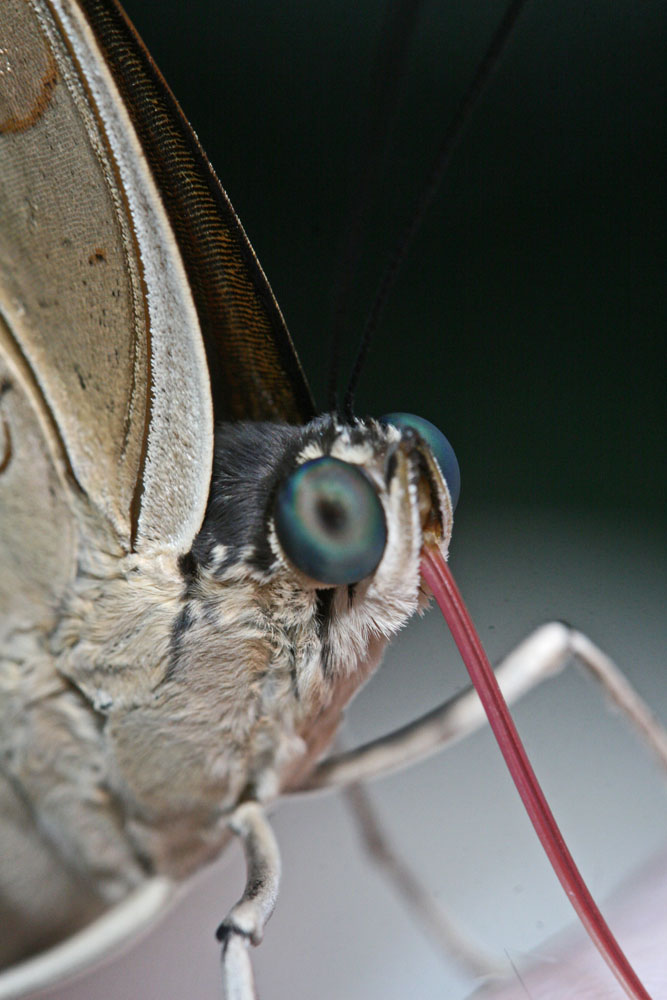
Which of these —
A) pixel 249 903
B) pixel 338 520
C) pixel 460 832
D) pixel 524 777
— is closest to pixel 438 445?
pixel 338 520

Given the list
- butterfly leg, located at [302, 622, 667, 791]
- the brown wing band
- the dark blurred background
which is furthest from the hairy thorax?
the dark blurred background

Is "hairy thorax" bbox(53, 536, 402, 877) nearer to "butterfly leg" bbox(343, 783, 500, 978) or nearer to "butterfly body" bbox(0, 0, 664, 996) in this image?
"butterfly body" bbox(0, 0, 664, 996)

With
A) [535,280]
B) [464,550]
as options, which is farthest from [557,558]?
[535,280]

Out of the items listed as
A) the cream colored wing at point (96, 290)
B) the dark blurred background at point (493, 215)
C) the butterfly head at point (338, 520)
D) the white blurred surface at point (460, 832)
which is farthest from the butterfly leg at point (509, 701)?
the dark blurred background at point (493, 215)

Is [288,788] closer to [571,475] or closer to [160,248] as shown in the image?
[160,248]

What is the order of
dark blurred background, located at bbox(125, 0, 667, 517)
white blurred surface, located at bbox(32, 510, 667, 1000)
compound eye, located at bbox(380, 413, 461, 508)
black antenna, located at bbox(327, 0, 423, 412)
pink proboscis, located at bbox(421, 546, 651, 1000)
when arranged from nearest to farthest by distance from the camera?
1. black antenna, located at bbox(327, 0, 423, 412)
2. pink proboscis, located at bbox(421, 546, 651, 1000)
3. compound eye, located at bbox(380, 413, 461, 508)
4. white blurred surface, located at bbox(32, 510, 667, 1000)
5. dark blurred background, located at bbox(125, 0, 667, 517)

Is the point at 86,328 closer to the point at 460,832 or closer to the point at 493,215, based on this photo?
the point at 460,832
